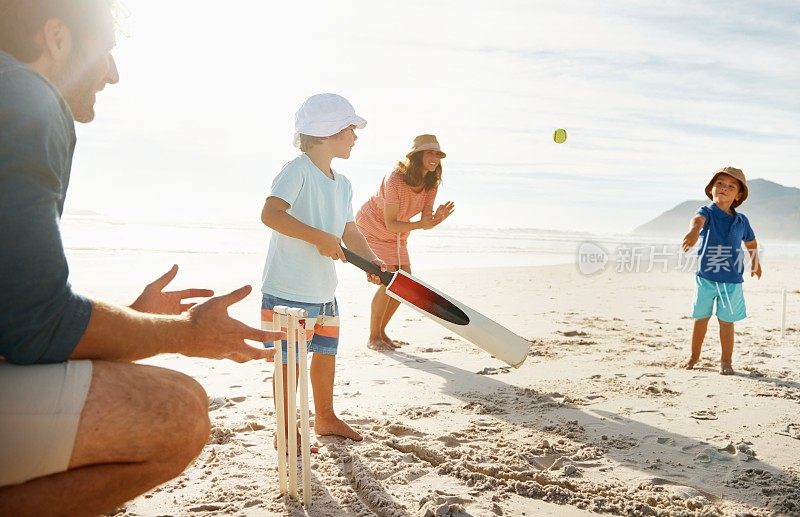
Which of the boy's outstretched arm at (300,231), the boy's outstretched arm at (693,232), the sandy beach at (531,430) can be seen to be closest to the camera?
the sandy beach at (531,430)

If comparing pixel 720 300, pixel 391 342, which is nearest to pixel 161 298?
pixel 391 342

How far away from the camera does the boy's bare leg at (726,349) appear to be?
566 cm

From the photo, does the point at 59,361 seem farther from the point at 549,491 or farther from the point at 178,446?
the point at 549,491

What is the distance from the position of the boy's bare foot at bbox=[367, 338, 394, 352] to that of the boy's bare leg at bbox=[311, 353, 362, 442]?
2494 mm

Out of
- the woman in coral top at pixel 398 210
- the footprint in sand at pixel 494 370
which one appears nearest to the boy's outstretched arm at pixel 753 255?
the footprint in sand at pixel 494 370

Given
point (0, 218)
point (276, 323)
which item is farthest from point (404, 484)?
point (0, 218)

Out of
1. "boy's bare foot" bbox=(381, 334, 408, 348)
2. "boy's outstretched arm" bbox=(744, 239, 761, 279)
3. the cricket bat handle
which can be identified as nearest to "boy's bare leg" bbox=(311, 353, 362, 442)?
the cricket bat handle

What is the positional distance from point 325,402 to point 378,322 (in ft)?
8.68

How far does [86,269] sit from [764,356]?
999 centimetres

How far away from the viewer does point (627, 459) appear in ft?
11.7

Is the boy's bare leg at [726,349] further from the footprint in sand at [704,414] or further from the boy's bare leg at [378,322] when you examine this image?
the boy's bare leg at [378,322]

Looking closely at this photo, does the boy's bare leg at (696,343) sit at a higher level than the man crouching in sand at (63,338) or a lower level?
lower

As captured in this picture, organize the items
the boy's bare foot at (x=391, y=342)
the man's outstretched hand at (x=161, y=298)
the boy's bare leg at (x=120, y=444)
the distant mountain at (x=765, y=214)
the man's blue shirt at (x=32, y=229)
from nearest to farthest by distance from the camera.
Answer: the man's blue shirt at (x=32, y=229) < the boy's bare leg at (x=120, y=444) < the man's outstretched hand at (x=161, y=298) < the boy's bare foot at (x=391, y=342) < the distant mountain at (x=765, y=214)

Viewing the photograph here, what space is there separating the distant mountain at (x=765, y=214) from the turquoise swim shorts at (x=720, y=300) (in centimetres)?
7028
